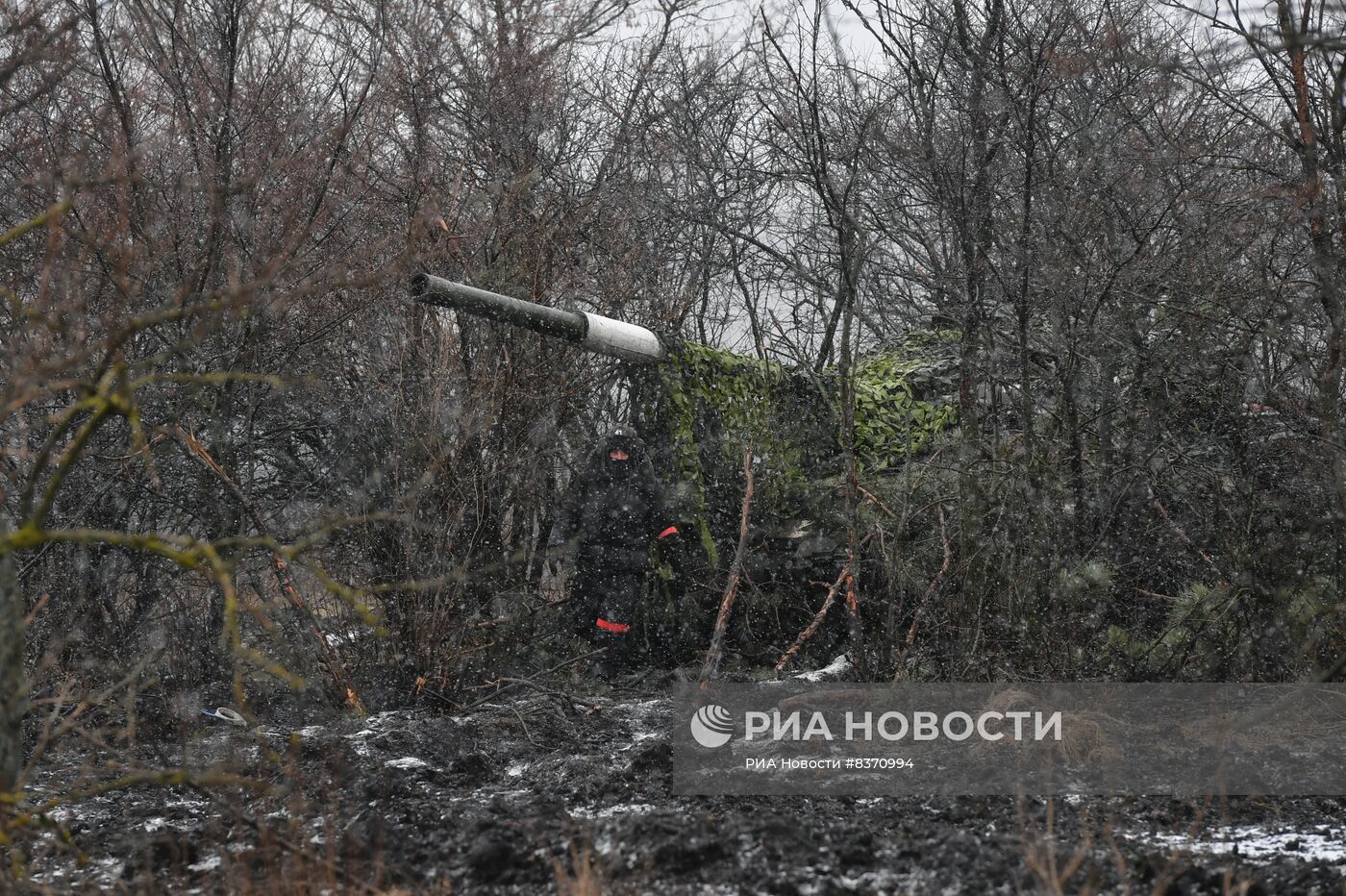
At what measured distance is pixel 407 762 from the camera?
5062 millimetres

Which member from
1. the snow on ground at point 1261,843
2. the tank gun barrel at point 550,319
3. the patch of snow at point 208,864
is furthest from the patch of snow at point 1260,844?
the tank gun barrel at point 550,319

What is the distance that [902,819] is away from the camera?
167 inches

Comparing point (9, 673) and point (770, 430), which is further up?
point (770, 430)

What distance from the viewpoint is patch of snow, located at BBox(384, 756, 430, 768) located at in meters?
5.02

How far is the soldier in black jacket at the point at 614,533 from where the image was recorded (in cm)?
710

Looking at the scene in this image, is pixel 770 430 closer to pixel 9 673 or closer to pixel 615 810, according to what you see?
pixel 615 810

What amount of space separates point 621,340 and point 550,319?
0.54 meters

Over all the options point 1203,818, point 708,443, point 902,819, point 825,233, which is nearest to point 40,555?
point 708,443

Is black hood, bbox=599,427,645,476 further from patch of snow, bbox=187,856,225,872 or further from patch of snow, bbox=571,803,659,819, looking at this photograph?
patch of snow, bbox=187,856,225,872

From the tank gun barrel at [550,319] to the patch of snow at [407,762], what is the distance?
7.24 feet

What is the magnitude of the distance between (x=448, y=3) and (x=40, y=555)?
587cm

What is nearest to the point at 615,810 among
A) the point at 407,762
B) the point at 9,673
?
the point at 407,762

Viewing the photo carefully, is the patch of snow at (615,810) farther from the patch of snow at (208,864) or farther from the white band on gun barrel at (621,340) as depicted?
the white band on gun barrel at (621,340)

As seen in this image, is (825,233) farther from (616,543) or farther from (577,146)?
(616,543)
